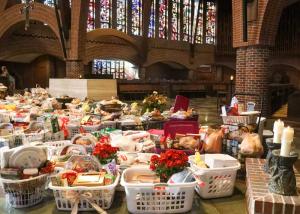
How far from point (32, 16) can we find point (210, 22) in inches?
518

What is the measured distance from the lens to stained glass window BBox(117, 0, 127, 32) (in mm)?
19734

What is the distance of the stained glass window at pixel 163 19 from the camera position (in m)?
21.7

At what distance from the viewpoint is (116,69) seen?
20500mm

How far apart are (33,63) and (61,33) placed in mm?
5412

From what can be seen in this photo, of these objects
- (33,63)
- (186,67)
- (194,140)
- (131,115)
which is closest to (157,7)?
(186,67)

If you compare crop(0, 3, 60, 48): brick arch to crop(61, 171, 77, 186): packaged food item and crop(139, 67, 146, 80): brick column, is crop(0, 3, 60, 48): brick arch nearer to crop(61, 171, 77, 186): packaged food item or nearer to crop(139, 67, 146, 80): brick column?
crop(139, 67, 146, 80): brick column

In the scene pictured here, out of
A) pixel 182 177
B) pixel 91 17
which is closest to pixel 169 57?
pixel 91 17

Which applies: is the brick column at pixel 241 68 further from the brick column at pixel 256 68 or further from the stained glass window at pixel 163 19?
the stained glass window at pixel 163 19

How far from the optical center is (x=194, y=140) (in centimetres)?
345

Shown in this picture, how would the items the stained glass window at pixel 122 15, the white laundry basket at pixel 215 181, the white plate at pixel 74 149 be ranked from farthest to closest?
the stained glass window at pixel 122 15
the white plate at pixel 74 149
the white laundry basket at pixel 215 181

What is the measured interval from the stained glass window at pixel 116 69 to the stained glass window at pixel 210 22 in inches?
240

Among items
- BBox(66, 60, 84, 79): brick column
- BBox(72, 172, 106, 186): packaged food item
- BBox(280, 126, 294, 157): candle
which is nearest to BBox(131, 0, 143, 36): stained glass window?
BBox(66, 60, 84, 79): brick column

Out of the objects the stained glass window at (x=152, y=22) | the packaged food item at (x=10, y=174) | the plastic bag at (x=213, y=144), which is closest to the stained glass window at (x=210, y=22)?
the stained glass window at (x=152, y=22)

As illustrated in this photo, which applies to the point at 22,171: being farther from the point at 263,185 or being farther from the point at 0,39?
the point at 0,39
